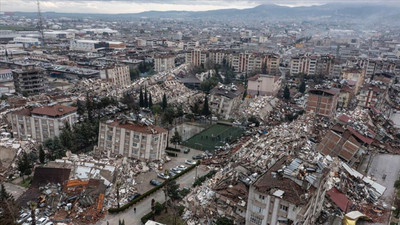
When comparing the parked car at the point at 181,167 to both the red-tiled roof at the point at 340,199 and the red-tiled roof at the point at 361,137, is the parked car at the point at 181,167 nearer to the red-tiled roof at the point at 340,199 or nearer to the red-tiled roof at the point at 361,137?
the red-tiled roof at the point at 340,199

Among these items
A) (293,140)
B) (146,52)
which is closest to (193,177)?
(293,140)

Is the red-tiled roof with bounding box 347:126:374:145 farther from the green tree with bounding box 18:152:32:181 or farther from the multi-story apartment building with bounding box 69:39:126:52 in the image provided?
the multi-story apartment building with bounding box 69:39:126:52

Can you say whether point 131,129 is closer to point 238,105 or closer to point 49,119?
point 49,119

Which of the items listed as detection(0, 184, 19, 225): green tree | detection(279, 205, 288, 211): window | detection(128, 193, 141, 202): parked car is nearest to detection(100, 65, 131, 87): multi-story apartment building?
detection(128, 193, 141, 202): parked car

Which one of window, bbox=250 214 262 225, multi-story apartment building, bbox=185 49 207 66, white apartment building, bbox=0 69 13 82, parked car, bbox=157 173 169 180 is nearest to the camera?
window, bbox=250 214 262 225

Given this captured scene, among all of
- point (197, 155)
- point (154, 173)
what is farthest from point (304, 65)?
point (154, 173)

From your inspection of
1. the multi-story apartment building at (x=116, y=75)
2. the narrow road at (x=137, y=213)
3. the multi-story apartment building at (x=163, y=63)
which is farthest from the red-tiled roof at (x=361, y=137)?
the multi-story apartment building at (x=163, y=63)
